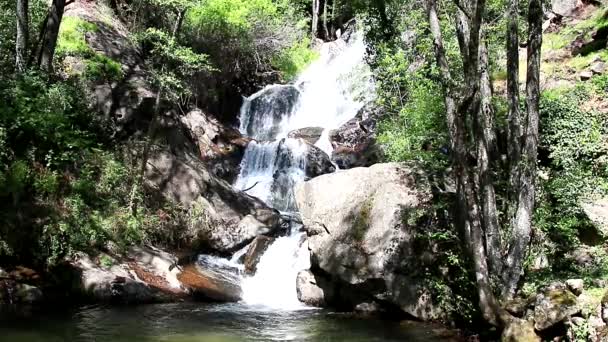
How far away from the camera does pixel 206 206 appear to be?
59.1 ft

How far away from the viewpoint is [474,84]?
9734mm

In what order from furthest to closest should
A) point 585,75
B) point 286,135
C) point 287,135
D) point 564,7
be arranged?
point 286,135
point 287,135
point 564,7
point 585,75


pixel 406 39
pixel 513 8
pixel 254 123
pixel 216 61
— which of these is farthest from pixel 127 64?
pixel 513 8

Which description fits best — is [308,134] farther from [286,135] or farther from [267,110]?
[267,110]

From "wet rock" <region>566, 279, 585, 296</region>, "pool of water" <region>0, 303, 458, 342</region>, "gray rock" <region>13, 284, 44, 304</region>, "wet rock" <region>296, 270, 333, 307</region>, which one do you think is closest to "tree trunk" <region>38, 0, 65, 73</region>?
"gray rock" <region>13, 284, 44, 304</region>

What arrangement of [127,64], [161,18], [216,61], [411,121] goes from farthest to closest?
[216,61]
[161,18]
[127,64]
[411,121]

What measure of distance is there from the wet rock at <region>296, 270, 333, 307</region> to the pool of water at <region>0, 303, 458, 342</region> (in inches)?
34.9

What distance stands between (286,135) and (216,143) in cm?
450

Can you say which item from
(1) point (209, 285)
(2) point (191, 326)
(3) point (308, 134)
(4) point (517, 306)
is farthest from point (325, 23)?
(4) point (517, 306)

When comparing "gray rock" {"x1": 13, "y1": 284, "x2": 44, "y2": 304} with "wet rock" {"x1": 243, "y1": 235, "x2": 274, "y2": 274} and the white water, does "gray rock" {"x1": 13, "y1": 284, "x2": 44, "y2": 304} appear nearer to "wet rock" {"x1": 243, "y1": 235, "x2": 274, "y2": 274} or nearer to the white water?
the white water

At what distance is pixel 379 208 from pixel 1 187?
9.37m

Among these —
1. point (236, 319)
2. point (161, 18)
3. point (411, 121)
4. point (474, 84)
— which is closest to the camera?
point (474, 84)

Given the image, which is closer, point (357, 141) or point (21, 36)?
point (21, 36)

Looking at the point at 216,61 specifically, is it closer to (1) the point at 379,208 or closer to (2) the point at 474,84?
(1) the point at 379,208
